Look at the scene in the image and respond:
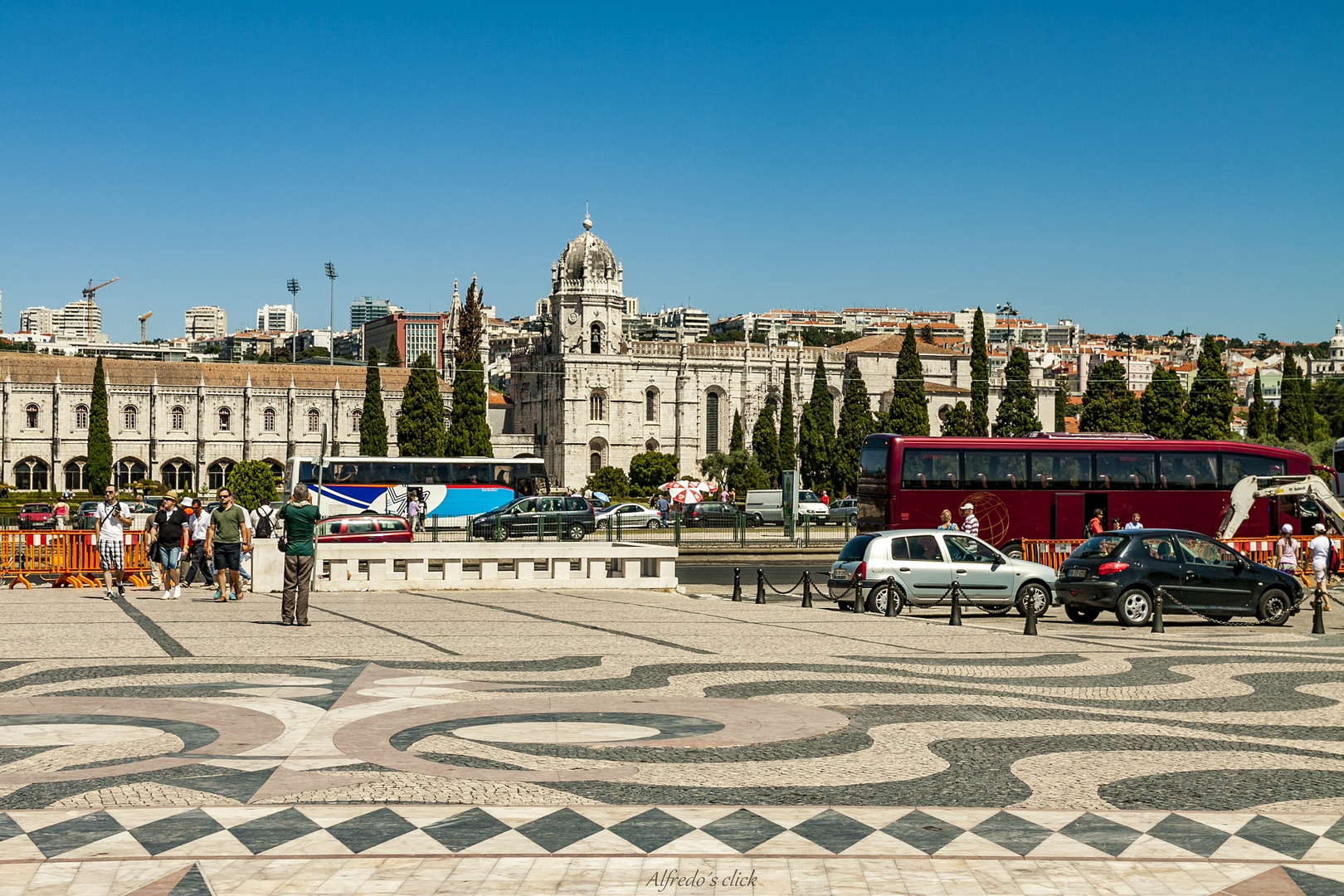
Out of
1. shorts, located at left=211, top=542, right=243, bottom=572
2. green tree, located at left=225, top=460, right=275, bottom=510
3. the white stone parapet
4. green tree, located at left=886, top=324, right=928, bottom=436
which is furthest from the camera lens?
green tree, located at left=886, top=324, right=928, bottom=436

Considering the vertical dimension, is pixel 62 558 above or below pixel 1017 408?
below


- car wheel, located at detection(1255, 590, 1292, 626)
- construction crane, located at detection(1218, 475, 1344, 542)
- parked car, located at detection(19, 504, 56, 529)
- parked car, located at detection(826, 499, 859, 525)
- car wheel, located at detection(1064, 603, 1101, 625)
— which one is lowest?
parked car, located at detection(19, 504, 56, 529)

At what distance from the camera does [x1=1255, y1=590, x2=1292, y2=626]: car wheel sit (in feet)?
65.2

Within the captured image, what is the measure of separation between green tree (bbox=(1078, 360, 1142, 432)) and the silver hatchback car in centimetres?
6405

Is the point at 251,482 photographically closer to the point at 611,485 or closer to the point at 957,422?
the point at 611,485

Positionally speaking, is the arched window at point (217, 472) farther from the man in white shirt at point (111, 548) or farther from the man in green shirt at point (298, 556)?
the man in green shirt at point (298, 556)

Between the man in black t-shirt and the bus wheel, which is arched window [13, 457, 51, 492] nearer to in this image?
the man in black t-shirt

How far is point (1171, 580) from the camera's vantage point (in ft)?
64.1

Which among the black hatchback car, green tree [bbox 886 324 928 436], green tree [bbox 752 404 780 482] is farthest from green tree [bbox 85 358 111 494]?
the black hatchback car

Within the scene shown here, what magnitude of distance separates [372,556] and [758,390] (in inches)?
3245

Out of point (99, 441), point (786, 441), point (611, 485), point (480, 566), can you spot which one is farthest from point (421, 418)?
point (480, 566)

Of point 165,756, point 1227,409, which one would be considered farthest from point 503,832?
point 1227,409

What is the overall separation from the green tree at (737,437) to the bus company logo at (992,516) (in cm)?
6691

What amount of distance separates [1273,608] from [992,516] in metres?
13.2
